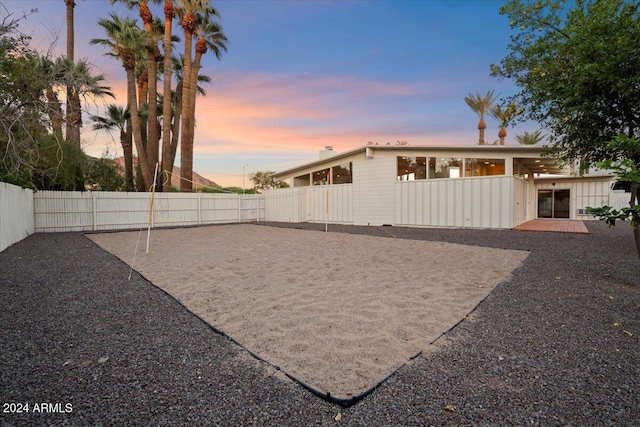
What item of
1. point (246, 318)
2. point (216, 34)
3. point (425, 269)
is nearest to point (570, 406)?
point (246, 318)

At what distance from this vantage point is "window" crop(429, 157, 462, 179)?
13.0 m

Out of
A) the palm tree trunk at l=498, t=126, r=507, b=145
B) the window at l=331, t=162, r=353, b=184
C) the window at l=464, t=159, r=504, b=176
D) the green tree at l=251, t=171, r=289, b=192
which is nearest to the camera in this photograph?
the window at l=464, t=159, r=504, b=176

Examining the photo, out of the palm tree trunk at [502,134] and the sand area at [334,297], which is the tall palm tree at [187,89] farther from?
the palm tree trunk at [502,134]

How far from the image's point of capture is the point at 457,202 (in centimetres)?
1287

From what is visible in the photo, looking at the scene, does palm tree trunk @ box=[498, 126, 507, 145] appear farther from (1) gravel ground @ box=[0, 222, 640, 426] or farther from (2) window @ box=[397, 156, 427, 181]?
(1) gravel ground @ box=[0, 222, 640, 426]

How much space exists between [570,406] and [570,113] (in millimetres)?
7043

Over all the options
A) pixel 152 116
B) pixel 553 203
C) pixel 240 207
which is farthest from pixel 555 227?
pixel 152 116

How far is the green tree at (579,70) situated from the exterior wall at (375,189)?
7001mm

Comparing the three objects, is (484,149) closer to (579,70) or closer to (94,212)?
(579,70)

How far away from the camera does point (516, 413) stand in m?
1.81

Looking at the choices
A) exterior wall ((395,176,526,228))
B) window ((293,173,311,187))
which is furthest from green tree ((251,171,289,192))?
exterior wall ((395,176,526,228))

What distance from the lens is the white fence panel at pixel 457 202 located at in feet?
39.0

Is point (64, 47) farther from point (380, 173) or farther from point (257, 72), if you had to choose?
point (380, 173)

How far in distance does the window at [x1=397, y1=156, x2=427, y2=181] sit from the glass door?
12105 millimetres
